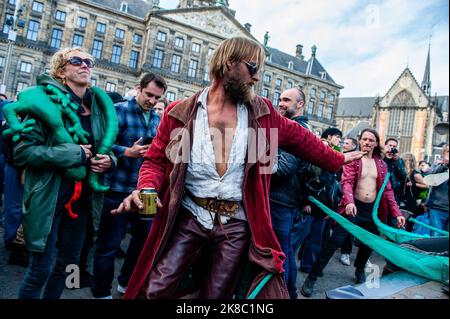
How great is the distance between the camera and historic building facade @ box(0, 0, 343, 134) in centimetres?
3312

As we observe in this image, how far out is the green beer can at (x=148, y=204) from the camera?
5.90 ft

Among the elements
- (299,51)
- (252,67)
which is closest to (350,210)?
(252,67)

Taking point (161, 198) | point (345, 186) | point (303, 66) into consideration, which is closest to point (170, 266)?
point (161, 198)

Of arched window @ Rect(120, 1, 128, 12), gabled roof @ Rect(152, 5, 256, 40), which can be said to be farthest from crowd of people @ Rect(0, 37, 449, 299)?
arched window @ Rect(120, 1, 128, 12)

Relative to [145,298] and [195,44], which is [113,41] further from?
[145,298]

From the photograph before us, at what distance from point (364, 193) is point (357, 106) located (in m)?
80.5

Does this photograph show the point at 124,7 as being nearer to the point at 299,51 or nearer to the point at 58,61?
the point at 299,51

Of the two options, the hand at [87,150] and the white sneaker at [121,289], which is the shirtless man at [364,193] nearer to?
the white sneaker at [121,289]

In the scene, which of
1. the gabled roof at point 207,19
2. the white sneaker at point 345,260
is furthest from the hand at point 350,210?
the gabled roof at point 207,19

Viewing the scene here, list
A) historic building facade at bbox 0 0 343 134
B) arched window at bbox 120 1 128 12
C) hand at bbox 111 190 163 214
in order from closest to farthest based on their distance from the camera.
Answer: hand at bbox 111 190 163 214 → historic building facade at bbox 0 0 343 134 → arched window at bbox 120 1 128 12

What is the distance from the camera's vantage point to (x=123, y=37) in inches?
1480

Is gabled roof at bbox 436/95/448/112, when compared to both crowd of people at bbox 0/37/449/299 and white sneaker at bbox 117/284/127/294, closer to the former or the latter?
white sneaker at bbox 117/284/127/294

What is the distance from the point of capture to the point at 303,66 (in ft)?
167

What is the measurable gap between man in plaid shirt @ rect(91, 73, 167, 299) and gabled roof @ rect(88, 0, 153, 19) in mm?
39334
